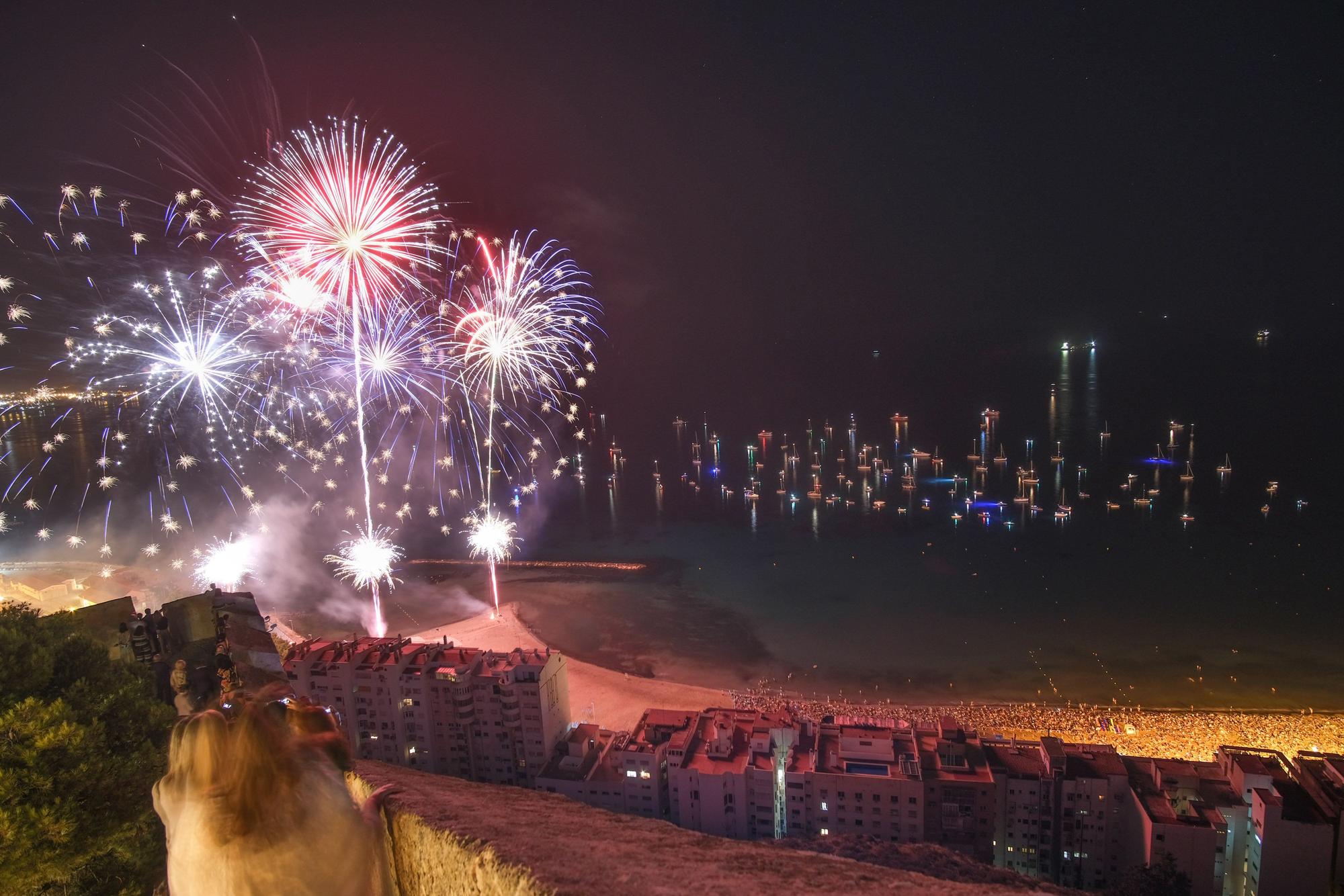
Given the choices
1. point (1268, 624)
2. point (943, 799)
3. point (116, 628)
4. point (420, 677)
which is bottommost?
point (1268, 624)

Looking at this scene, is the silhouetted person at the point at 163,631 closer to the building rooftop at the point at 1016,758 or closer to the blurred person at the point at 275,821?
the blurred person at the point at 275,821

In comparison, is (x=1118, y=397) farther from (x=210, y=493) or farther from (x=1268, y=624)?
(x=210, y=493)

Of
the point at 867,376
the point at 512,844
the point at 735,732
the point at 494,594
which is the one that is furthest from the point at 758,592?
the point at 867,376

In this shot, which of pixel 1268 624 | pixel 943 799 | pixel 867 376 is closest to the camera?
pixel 943 799

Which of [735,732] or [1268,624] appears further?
[1268,624]

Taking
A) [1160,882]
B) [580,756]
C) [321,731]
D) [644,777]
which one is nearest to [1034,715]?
[1160,882]

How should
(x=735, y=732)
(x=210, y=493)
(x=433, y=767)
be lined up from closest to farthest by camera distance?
(x=735, y=732) < (x=433, y=767) < (x=210, y=493)

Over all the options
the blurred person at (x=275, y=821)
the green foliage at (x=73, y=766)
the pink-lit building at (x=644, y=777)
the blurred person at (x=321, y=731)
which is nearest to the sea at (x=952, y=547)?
the pink-lit building at (x=644, y=777)
